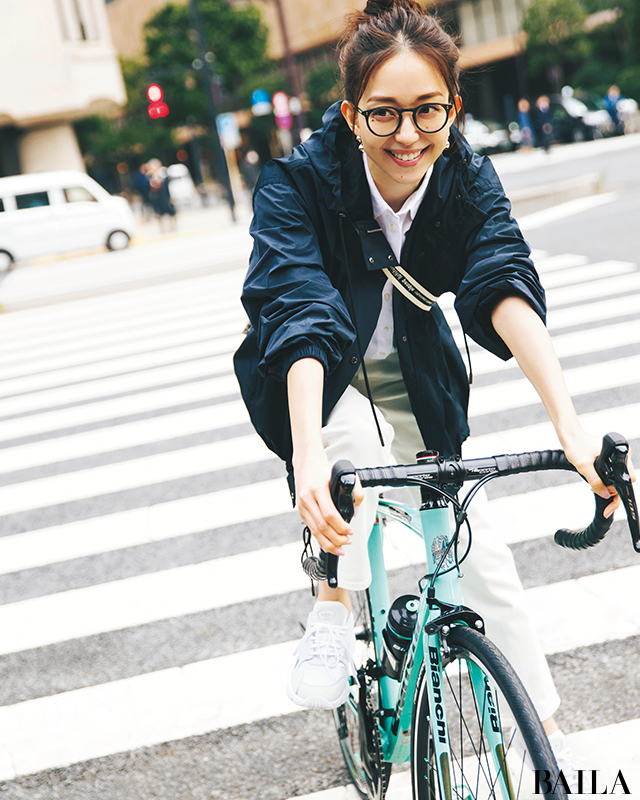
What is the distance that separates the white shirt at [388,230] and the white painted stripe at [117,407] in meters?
4.94

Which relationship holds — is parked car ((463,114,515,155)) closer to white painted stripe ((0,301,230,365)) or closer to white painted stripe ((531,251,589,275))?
white painted stripe ((531,251,589,275))

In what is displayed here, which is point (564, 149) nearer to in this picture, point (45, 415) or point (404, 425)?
point (45, 415)

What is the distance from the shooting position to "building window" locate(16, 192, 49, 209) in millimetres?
20938

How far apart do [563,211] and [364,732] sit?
13.0 meters

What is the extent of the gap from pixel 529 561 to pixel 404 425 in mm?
1830

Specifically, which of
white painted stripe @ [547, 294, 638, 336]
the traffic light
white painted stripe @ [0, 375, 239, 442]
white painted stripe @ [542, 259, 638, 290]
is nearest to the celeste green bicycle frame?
white painted stripe @ [0, 375, 239, 442]

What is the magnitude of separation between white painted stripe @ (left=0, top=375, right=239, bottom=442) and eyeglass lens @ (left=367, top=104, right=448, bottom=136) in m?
5.20

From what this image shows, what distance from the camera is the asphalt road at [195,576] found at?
267 centimetres

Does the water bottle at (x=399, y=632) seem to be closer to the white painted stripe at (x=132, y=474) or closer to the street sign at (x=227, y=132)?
the white painted stripe at (x=132, y=474)

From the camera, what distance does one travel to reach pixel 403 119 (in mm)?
1744

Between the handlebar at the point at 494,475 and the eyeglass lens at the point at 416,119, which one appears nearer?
the handlebar at the point at 494,475

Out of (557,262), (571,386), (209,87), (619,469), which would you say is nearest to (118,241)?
(209,87)

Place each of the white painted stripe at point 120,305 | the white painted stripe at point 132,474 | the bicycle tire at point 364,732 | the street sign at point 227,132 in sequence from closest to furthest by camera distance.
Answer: the bicycle tire at point 364,732 < the white painted stripe at point 132,474 < the white painted stripe at point 120,305 < the street sign at point 227,132

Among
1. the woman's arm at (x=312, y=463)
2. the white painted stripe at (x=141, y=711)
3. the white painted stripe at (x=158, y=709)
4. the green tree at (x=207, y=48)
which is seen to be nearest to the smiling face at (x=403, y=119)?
the woman's arm at (x=312, y=463)
